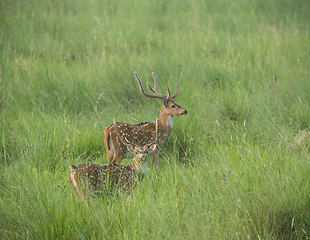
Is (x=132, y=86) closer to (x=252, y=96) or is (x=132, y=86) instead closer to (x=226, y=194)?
(x=252, y=96)

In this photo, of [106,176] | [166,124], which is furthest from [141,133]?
[106,176]

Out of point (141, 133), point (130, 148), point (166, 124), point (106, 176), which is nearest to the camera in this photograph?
point (106, 176)

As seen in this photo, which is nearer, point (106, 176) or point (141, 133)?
point (106, 176)

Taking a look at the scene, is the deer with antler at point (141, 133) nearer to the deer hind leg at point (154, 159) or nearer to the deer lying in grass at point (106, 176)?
the deer hind leg at point (154, 159)

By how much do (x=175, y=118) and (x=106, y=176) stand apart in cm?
166

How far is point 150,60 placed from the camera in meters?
6.88

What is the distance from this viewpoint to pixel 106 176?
11.3 feet

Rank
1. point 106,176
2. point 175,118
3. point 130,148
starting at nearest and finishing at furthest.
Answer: point 106,176 < point 130,148 < point 175,118

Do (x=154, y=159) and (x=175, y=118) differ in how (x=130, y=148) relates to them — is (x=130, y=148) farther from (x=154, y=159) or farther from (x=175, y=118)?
(x=175, y=118)

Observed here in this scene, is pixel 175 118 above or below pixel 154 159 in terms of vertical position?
above

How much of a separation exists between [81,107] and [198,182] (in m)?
3.15

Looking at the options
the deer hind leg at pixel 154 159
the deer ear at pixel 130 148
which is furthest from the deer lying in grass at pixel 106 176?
the deer hind leg at pixel 154 159

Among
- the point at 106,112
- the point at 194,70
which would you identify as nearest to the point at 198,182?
the point at 106,112

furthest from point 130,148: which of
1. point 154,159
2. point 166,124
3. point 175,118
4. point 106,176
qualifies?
point 175,118
